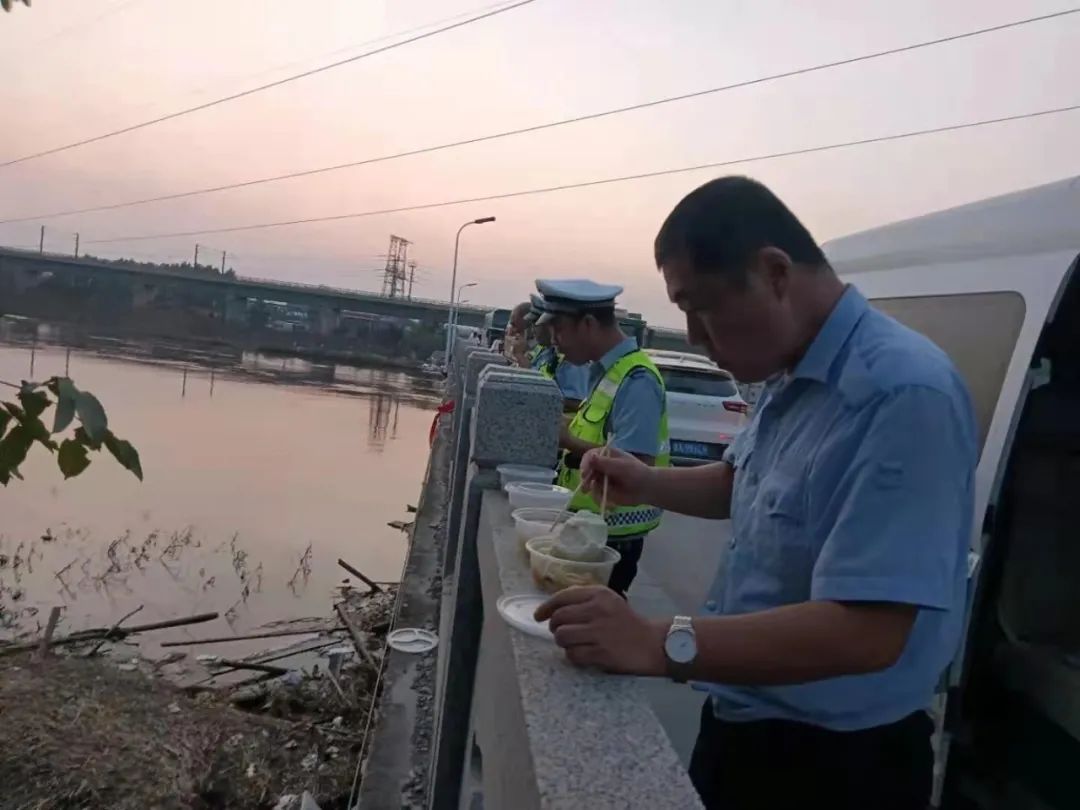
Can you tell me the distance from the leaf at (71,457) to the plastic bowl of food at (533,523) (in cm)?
107

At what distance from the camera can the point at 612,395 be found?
3.92 m

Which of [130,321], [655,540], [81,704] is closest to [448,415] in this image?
[655,540]

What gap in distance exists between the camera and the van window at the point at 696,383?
11.4m

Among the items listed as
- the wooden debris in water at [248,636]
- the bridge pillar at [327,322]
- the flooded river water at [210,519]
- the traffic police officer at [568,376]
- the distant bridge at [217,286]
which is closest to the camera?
the traffic police officer at [568,376]

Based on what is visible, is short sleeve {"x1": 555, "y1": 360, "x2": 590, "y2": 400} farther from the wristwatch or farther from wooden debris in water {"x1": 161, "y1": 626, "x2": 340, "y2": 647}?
the wristwatch

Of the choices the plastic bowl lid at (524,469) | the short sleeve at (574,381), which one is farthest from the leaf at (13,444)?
the short sleeve at (574,381)

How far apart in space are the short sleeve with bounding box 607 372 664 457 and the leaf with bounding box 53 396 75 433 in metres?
2.15

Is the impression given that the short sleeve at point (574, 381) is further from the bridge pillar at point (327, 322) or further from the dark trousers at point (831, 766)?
the bridge pillar at point (327, 322)

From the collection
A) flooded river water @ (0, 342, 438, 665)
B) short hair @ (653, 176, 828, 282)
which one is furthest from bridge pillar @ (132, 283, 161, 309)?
short hair @ (653, 176, 828, 282)

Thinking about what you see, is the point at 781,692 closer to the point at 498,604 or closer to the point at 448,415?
the point at 498,604

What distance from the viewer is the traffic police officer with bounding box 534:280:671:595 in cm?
381

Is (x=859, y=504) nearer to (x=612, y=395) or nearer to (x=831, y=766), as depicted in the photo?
(x=831, y=766)

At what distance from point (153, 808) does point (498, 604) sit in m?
4.73

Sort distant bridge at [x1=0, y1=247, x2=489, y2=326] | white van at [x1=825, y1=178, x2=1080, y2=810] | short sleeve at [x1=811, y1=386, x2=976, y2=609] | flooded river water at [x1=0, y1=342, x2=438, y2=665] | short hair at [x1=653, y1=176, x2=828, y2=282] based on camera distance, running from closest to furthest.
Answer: short sleeve at [x1=811, y1=386, x2=976, y2=609] → short hair at [x1=653, y1=176, x2=828, y2=282] → white van at [x1=825, y1=178, x2=1080, y2=810] → flooded river water at [x1=0, y1=342, x2=438, y2=665] → distant bridge at [x1=0, y1=247, x2=489, y2=326]
